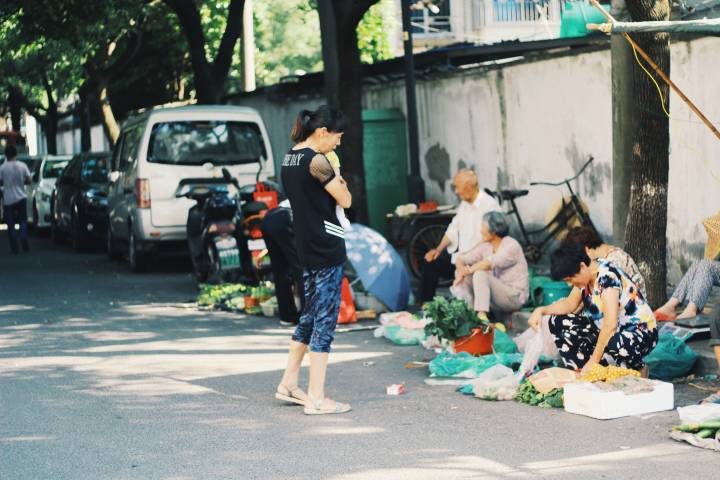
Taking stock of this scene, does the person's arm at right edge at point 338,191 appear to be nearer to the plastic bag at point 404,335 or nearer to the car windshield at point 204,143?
the plastic bag at point 404,335

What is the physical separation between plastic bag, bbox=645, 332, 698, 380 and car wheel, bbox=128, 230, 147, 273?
9644 millimetres

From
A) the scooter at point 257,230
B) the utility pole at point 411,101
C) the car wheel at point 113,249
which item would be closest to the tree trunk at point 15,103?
the car wheel at point 113,249

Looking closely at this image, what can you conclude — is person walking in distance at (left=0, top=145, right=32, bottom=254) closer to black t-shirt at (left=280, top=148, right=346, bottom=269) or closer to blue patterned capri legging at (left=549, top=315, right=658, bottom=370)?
black t-shirt at (left=280, top=148, right=346, bottom=269)

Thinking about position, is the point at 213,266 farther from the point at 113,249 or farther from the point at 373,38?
the point at 373,38

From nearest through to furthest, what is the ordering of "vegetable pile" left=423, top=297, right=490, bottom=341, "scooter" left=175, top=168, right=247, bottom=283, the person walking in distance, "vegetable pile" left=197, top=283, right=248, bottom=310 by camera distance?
Answer: "vegetable pile" left=423, top=297, right=490, bottom=341
"vegetable pile" left=197, top=283, right=248, bottom=310
"scooter" left=175, top=168, right=247, bottom=283
the person walking in distance

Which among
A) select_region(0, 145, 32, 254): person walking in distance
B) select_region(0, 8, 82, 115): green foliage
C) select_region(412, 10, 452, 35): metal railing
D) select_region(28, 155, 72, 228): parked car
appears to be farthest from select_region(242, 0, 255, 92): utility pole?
select_region(412, 10, 452, 35): metal railing

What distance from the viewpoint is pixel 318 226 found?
7.78 meters

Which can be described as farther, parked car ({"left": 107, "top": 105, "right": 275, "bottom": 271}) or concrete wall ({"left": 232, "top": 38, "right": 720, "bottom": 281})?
parked car ({"left": 107, "top": 105, "right": 275, "bottom": 271})

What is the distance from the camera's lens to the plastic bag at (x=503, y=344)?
969cm

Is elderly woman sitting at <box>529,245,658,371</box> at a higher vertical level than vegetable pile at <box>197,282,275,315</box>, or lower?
higher

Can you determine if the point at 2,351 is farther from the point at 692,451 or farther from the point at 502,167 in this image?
the point at 502,167

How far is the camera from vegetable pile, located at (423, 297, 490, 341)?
9.30 metres

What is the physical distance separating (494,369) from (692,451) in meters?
2.22

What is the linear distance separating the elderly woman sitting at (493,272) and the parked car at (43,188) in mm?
17009
